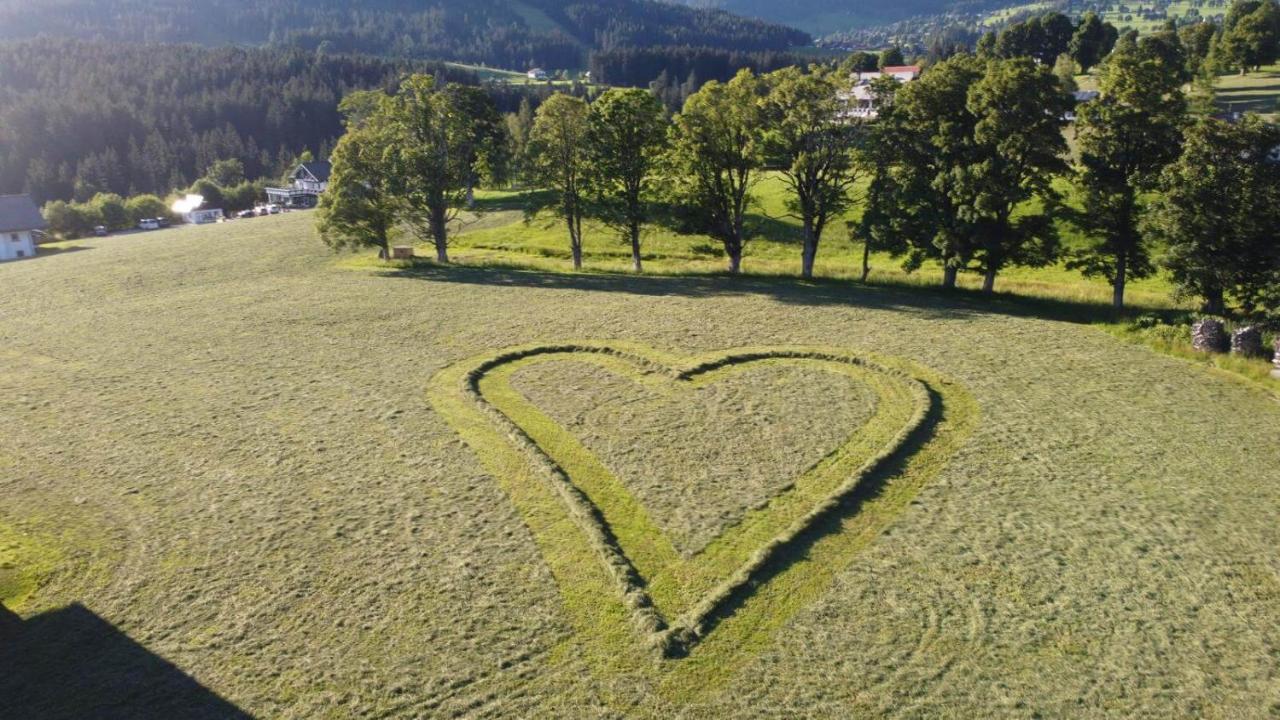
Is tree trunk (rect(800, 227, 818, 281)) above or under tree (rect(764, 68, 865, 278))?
under

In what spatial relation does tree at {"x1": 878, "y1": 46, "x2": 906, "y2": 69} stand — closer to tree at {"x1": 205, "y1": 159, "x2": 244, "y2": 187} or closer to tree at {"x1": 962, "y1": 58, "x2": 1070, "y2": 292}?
tree at {"x1": 962, "y1": 58, "x2": 1070, "y2": 292}

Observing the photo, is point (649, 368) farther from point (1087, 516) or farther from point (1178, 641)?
point (1178, 641)

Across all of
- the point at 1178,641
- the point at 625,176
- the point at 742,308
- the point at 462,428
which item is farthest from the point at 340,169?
the point at 1178,641


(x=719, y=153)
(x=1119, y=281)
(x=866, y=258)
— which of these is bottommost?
(x=1119, y=281)

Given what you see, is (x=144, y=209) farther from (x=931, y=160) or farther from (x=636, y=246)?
(x=931, y=160)

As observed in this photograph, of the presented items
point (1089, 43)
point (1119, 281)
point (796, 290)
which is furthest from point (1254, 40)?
point (796, 290)

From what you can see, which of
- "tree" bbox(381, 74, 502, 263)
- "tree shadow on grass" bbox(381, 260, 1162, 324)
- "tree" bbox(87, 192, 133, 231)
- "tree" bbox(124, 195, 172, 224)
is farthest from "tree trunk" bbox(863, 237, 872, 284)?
"tree" bbox(124, 195, 172, 224)
